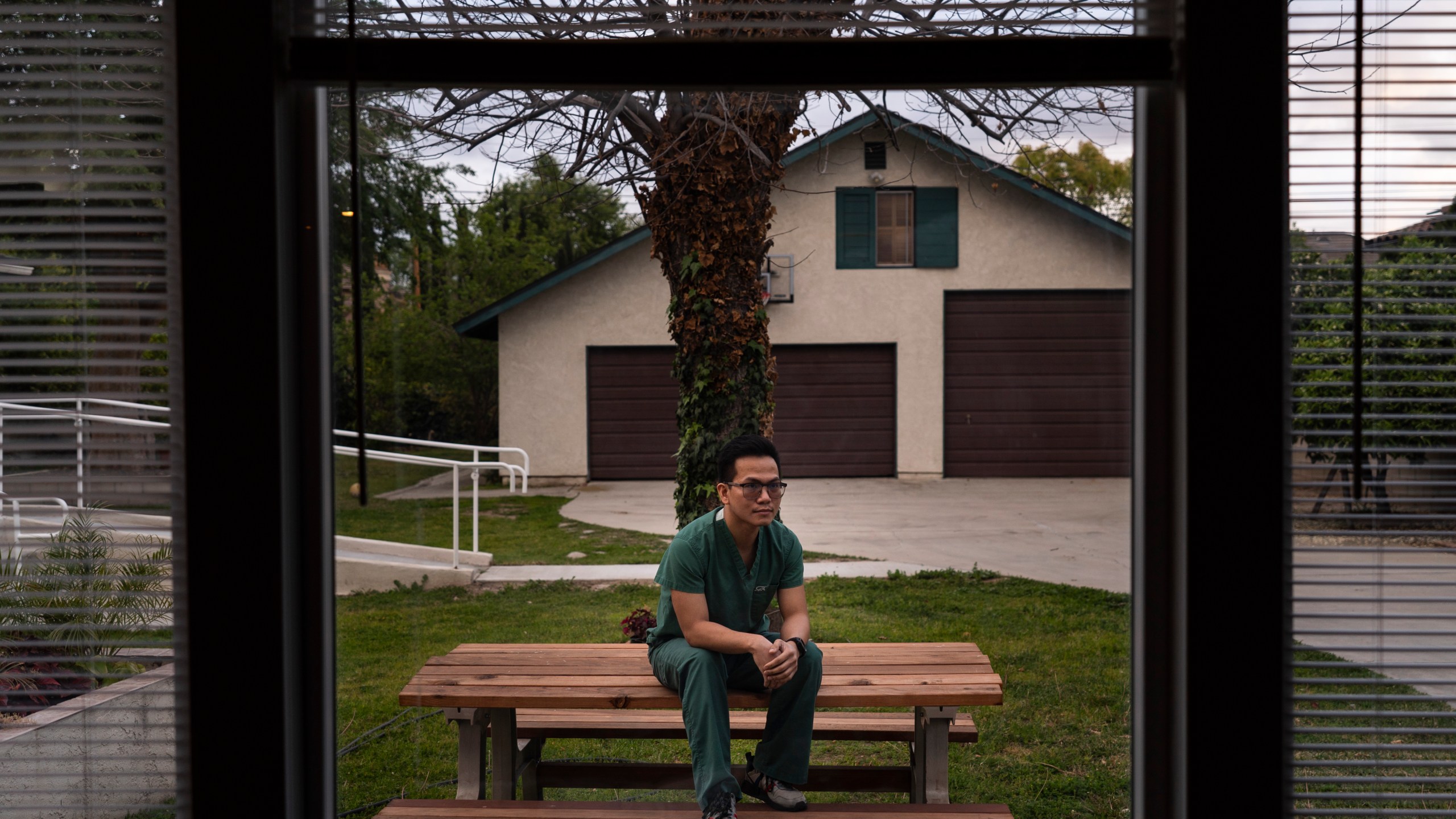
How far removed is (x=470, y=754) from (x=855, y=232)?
5.46 m

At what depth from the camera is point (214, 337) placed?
120 centimetres

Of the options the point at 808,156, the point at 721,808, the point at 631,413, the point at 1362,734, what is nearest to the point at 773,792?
the point at 721,808

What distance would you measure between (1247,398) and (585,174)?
3198 millimetres

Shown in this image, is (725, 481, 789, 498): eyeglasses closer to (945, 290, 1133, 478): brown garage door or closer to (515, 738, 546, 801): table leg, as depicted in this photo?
(515, 738, 546, 801): table leg

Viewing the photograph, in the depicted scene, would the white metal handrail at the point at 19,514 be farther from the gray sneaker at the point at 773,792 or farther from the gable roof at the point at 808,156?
the gable roof at the point at 808,156

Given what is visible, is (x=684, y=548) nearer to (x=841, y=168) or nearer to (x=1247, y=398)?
(x=1247, y=398)

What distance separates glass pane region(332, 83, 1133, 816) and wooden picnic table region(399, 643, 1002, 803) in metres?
0.01

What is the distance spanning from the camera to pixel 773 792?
83.0 inches

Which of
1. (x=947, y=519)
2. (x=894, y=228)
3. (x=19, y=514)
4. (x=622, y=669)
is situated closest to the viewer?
(x=19, y=514)

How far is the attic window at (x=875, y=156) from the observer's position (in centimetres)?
457

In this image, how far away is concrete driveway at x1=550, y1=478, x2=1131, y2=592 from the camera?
6.57 m

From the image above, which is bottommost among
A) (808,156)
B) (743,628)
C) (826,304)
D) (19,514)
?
(743,628)

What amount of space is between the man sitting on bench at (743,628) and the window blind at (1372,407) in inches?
43.7

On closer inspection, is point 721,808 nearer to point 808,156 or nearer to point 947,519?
point 808,156
